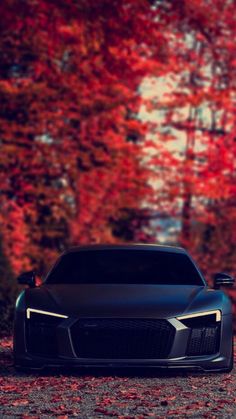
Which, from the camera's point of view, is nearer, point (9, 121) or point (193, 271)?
point (193, 271)

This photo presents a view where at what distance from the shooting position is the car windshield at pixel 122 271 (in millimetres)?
12695

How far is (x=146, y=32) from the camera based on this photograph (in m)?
22.6

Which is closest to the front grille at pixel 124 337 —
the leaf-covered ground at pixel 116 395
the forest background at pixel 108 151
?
the leaf-covered ground at pixel 116 395

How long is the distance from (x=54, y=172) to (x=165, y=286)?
27.9 metres

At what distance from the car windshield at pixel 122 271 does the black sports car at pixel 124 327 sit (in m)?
0.53

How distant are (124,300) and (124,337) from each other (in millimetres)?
467

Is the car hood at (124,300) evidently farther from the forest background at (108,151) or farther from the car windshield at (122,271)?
the forest background at (108,151)

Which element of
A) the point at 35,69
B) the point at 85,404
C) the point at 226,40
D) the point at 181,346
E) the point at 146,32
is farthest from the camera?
the point at 226,40

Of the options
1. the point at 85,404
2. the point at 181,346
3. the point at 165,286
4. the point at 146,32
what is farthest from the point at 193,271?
the point at 146,32

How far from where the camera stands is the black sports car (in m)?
11.2

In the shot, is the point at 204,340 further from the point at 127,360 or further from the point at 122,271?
the point at 122,271

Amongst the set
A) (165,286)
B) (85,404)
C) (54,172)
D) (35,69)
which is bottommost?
(85,404)

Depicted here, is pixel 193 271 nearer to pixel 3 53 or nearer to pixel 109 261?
pixel 109 261

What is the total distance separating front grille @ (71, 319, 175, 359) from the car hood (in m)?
0.09
